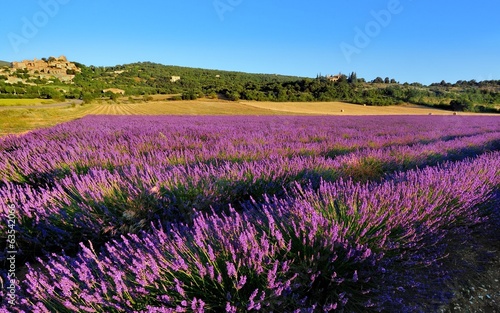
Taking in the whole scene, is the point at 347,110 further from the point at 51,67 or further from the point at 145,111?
the point at 51,67

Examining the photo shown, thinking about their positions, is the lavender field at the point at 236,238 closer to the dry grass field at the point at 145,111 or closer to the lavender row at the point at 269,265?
the lavender row at the point at 269,265

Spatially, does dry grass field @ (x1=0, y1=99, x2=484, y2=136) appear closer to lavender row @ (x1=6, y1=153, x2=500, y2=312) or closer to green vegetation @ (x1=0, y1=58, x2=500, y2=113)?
green vegetation @ (x1=0, y1=58, x2=500, y2=113)

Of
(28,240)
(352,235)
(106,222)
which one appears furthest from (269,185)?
(28,240)

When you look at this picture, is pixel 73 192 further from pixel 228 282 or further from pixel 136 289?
pixel 228 282

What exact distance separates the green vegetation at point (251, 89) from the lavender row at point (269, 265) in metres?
41.4

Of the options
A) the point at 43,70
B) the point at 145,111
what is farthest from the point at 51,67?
the point at 145,111

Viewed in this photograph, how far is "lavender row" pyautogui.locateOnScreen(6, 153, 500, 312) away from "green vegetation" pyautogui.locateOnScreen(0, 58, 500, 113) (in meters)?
41.4

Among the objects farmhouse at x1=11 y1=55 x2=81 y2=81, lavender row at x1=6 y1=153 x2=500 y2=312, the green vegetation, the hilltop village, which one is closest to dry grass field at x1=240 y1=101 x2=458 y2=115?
the green vegetation

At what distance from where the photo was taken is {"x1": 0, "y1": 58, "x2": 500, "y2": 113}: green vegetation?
143ft

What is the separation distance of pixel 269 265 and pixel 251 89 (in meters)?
52.0

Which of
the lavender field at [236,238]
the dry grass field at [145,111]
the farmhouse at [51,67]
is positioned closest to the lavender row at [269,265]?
the lavender field at [236,238]

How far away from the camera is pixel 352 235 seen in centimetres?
140

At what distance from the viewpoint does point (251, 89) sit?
2026 inches

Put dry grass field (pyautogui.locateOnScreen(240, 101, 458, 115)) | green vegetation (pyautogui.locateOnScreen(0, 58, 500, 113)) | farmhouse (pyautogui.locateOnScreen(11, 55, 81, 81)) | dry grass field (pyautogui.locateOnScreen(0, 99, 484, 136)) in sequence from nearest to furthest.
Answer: dry grass field (pyautogui.locateOnScreen(0, 99, 484, 136)) < dry grass field (pyautogui.locateOnScreen(240, 101, 458, 115)) < green vegetation (pyautogui.locateOnScreen(0, 58, 500, 113)) < farmhouse (pyautogui.locateOnScreen(11, 55, 81, 81))
